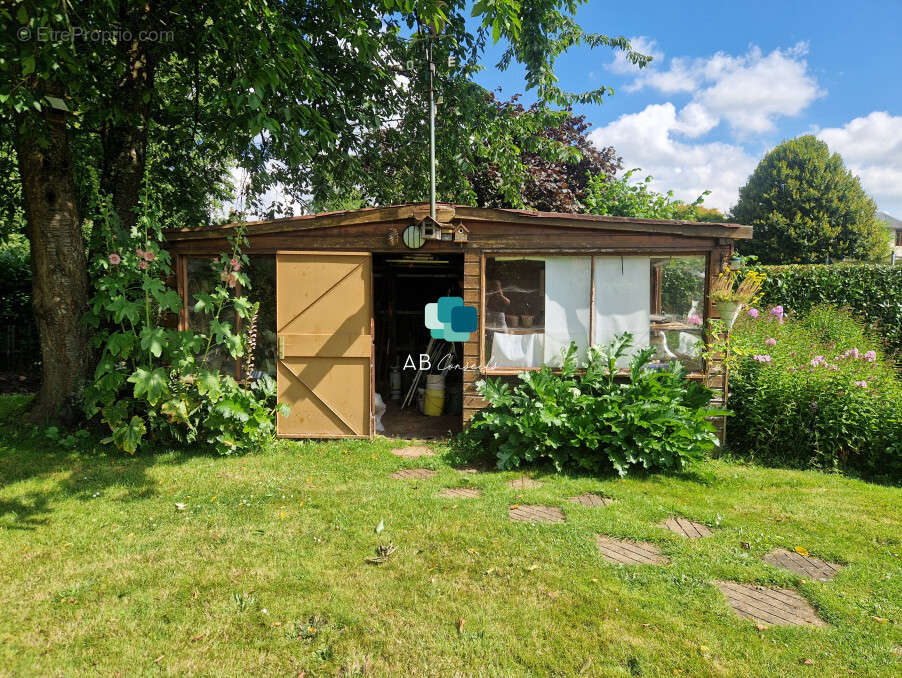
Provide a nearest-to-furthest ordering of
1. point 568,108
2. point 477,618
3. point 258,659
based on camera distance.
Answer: point 258,659 < point 477,618 < point 568,108

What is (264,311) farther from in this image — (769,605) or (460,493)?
(769,605)

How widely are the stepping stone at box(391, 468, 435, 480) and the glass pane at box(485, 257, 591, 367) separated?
1.63 meters

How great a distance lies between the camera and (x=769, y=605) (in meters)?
2.92

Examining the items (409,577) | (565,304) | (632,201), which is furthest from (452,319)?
(632,201)

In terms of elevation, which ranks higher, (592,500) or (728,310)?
(728,310)

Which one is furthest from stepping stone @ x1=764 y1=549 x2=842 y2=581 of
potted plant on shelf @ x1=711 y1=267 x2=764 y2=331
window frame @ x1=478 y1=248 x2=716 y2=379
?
potted plant on shelf @ x1=711 y1=267 x2=764 y2=331

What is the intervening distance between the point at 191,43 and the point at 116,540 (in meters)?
5.64

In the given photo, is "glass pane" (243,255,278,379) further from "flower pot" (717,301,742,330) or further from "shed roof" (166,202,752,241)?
"flower pot" (717,301,742,330)

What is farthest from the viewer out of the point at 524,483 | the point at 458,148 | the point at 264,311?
the point at 458,148

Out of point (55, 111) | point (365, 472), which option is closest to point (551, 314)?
point (365, 472)

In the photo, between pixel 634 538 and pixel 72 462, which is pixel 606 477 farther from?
pixel 72 462

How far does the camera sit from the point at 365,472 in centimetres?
505

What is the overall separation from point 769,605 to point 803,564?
72cm

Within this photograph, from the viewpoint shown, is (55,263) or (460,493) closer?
(460,493)
